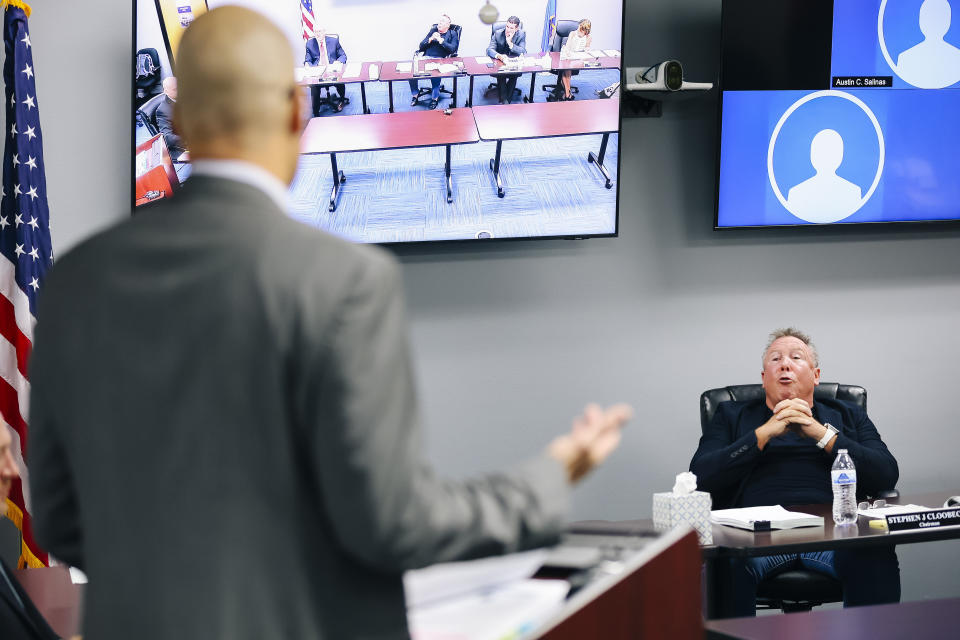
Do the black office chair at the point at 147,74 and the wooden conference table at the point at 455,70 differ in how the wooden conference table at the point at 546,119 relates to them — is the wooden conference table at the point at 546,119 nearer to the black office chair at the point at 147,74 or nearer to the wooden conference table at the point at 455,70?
the wooden conference table at the point at 455,70

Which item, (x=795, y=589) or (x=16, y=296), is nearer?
(x=795, y=589)

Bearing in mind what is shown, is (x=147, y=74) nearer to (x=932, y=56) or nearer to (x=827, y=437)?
(x=827, y=437)

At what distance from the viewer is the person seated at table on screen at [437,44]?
3.92 meters

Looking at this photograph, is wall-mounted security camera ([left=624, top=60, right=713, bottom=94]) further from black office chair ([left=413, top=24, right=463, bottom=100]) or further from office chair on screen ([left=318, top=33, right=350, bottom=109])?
office chair on screen ([left=318, top=33, right=350, bottom=109])

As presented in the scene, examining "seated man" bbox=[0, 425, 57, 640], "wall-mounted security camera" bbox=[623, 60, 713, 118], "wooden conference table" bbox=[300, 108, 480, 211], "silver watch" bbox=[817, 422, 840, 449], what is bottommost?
"silver watch" bbox=[817, 422, 840, 449]

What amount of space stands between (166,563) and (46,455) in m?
0.23

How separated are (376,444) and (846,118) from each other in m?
3.81

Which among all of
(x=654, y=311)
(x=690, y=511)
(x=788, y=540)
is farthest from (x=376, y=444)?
(x=654, y=311)

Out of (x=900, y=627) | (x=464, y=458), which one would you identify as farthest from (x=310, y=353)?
(x=464, y=458)

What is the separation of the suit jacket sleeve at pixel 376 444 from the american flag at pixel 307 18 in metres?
3.15

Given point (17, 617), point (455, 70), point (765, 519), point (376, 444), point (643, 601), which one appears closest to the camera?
point (376, 444)

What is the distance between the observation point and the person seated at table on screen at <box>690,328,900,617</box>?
3.30 metres

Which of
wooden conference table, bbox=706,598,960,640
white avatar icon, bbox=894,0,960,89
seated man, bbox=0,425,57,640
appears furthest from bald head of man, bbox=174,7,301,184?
white avatar icon, bbox=894,0,960,89

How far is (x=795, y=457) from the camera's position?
367 centimetres
